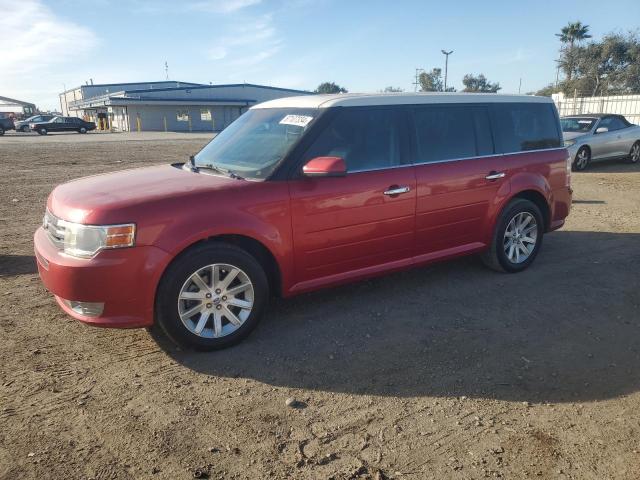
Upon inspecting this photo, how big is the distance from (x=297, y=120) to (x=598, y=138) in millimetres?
12312

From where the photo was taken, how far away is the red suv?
3.57 meters

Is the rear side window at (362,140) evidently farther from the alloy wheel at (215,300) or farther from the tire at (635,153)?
the tire at (635,153)

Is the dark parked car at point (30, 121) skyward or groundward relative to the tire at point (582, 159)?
skyward

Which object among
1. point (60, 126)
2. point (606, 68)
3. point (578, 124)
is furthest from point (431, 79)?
point (578, 124)

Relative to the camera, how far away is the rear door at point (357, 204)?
13.7 ft

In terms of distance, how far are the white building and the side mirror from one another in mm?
48682

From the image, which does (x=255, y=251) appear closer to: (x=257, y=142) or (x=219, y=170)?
(x=219, y=170)

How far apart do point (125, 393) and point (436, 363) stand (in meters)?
2.14

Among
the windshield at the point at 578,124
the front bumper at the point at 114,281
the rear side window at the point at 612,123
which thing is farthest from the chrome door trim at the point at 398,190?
the rear side window at the point at 612,123

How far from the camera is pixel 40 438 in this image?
290 cm

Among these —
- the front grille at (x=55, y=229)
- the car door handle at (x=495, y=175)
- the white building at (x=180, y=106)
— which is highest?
the white building at (x=180, y=106)

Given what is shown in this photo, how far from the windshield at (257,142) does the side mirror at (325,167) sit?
30 centimetres

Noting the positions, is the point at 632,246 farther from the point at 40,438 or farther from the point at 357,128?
the point at 40,438

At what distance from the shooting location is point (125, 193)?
3.80m
